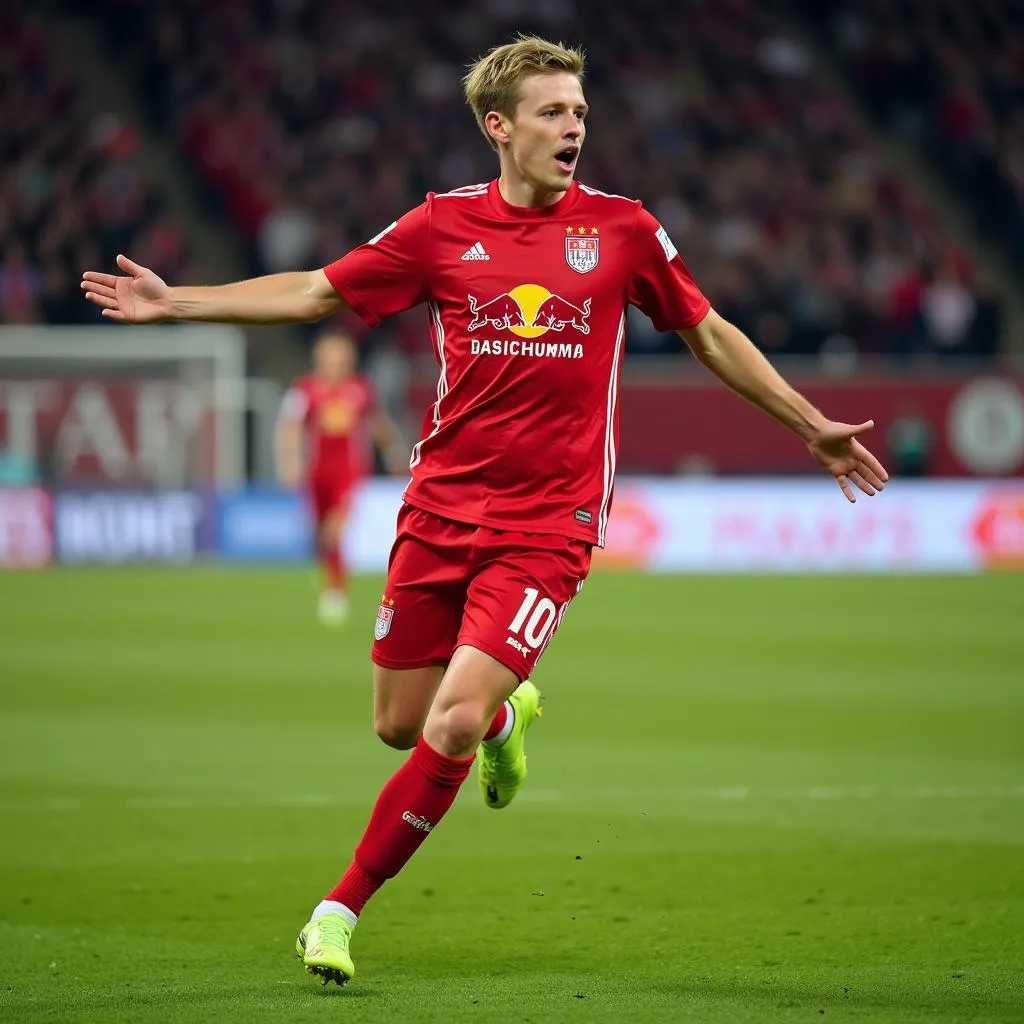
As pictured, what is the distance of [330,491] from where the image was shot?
62.5 ft

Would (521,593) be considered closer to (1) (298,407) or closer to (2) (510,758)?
(2) (510,758)

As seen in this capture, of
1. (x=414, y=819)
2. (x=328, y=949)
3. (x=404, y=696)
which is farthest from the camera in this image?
(x=404, y=696)

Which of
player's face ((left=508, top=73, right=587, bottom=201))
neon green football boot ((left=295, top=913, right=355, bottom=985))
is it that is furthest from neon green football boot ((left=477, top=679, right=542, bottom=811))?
player's face ((left=508, top=73, right=587, bottom=201))

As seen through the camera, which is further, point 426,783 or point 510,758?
point 510,758

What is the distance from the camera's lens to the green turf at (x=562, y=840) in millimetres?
5219

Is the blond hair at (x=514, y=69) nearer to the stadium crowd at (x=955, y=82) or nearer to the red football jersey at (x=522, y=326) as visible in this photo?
the red football jersey at (x=522, y=326)

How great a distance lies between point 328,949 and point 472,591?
110 centimetres

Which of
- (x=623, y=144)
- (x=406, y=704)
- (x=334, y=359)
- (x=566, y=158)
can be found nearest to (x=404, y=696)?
(x=406, y=704)

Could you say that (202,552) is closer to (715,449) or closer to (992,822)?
(715,449)

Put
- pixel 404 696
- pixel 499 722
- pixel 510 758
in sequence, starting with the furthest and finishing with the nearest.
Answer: pixel 510 758 → pixel 499 722 → pixel 404 696

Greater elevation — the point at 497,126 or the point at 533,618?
the point at 497,126

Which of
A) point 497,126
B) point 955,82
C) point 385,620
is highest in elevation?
point 955,82

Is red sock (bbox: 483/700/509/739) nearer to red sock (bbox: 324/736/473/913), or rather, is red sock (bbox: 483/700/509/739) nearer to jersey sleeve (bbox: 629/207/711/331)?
red sock (bbox: 324/736/473/913)

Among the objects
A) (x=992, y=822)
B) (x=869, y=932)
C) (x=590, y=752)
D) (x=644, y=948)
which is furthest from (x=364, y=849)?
(x=590, y=752)
